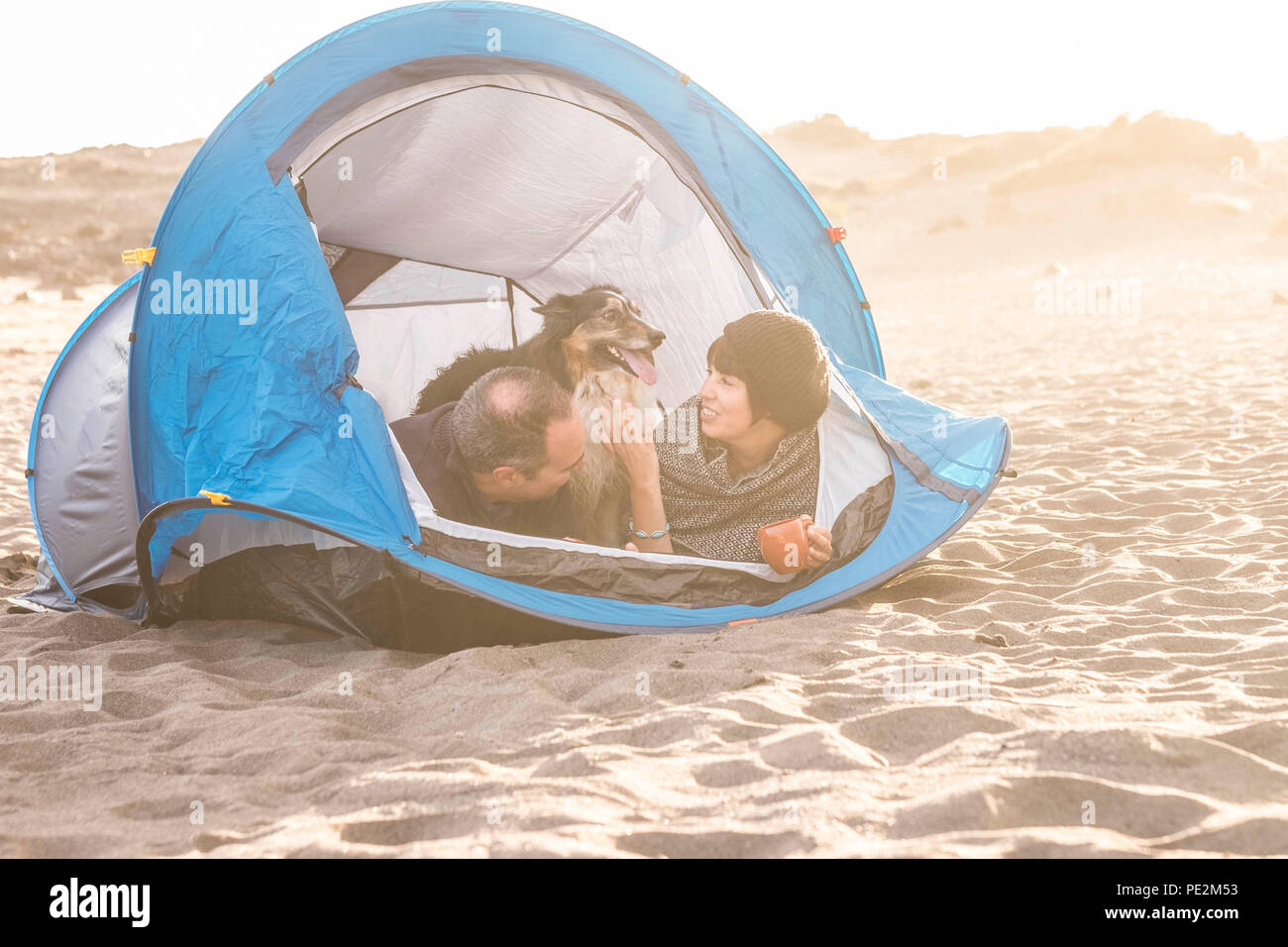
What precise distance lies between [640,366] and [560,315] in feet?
1.29

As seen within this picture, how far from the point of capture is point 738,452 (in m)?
4.14

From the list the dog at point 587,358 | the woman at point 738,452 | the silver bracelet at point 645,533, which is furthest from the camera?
the dog at point 587,358

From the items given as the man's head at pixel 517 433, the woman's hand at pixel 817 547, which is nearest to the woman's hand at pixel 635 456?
the man's head at pixel 517 433

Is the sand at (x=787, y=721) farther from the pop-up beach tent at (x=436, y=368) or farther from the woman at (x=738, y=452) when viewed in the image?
the woman at (x=738, y=452)

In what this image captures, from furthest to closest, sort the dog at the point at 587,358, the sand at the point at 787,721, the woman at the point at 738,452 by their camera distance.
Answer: the dog at the point at 587,358 < the woman at the point at 738,452 < the sand at the point at 787,721

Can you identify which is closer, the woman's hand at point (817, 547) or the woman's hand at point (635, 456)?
the woman's hand at point (817, 547)

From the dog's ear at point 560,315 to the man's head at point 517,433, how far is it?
717 mm

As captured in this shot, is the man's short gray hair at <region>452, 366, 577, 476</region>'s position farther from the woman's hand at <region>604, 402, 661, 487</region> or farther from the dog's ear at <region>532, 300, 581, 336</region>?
the dog's ear at <region>532, 300, 581, 336</region>

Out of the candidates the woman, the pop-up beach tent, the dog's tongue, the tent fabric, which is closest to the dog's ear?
the dog's tongue

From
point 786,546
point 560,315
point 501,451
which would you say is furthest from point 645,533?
point 560,315

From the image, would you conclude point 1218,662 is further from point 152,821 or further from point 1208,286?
point 1208,286

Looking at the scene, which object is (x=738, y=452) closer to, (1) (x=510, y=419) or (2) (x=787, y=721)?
(1) (x=510, y=419)

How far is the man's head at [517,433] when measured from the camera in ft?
11.9

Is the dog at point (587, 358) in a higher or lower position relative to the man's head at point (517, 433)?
higher
